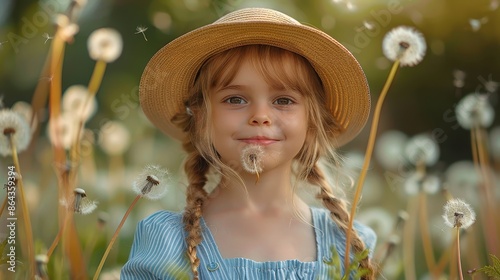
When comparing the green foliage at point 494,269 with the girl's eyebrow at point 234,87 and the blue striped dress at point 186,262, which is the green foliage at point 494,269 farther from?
the girl's eyebrow at point 234,87

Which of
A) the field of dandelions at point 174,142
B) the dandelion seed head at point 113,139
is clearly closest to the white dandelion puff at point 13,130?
the field of dandelions at point 174,142

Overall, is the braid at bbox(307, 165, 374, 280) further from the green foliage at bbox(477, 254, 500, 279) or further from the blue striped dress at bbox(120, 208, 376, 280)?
the green foliage at bbox(477, 254, 500, 279)

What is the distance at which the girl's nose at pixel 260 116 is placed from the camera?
70.4 inches

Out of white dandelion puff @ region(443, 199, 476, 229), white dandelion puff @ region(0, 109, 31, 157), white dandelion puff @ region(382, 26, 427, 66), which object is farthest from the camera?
white dandelion puff @ region(382, 26, 427, 66)

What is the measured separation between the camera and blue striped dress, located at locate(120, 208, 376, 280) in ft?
5.98

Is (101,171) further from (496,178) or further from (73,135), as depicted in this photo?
(496,178)

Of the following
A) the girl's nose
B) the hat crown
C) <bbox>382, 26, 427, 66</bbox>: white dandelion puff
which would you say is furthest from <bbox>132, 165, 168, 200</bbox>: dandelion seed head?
<bbox>382, 26, 427, 66</bbox>: white dandelion puff

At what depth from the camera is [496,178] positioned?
321 cm

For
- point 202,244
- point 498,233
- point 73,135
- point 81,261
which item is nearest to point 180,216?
point 202,244

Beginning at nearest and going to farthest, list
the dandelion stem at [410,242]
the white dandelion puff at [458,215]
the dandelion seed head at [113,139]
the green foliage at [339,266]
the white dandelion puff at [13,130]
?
the green foliage at [339,266] → the white dandelion puff at [458,215] → the white dandelion puff at [13,130] → the dandelion stem at [410,242] → the dandelion seed head at [113,139]

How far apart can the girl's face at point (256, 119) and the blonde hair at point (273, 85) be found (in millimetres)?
20

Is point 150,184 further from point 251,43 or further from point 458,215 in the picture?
point 458,215

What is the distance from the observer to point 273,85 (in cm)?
182

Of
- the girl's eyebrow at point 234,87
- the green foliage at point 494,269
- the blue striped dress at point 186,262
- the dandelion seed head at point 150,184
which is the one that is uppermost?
the girl's eyebrow at point 234,87
